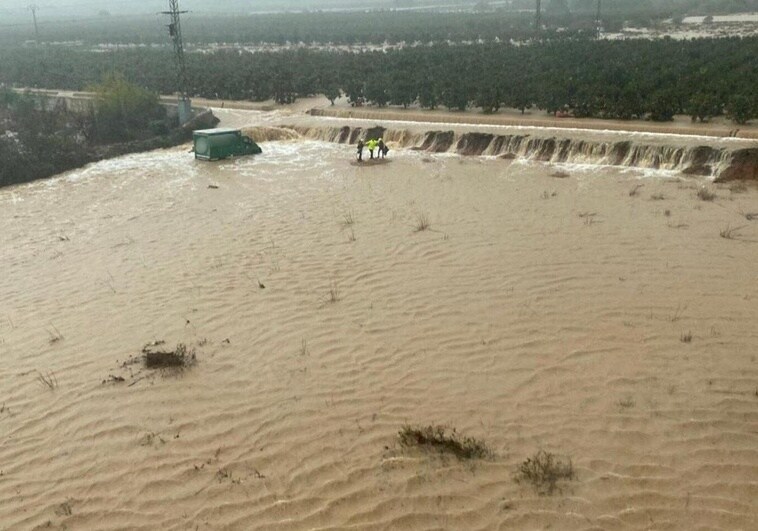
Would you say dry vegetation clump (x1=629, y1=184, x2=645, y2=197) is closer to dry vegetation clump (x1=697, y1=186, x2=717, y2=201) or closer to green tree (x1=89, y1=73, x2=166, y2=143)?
dry vegetation clump (x1=697, y1=186, x2=717, y2=201)

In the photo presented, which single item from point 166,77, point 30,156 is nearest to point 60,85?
point 166,77

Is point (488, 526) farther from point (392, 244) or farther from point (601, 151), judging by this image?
point (601, 151)

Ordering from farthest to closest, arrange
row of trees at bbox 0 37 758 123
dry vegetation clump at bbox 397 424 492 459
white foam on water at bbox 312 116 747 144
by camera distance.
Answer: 1. row of trees at bbox 0 37 758 123
2. white foam on water at bbox 312 116 747 144
3. dry vegetation clump at bbox 397 424 492 459

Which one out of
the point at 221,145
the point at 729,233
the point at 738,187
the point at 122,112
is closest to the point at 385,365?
the point at 729,233

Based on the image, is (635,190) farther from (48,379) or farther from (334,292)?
(48,379)

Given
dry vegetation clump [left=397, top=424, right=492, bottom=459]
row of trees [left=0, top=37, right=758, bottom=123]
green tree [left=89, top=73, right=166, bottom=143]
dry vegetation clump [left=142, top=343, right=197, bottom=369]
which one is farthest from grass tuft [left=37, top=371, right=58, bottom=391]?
row of trees [left=0, top=37, right=758, bottom=123]

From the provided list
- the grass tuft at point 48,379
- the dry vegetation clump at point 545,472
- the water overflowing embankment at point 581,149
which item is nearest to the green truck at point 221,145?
the water overflowing embankment at point 581,149

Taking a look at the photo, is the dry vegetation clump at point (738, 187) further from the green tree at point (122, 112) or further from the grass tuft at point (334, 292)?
the green tree at point (122, 112)
